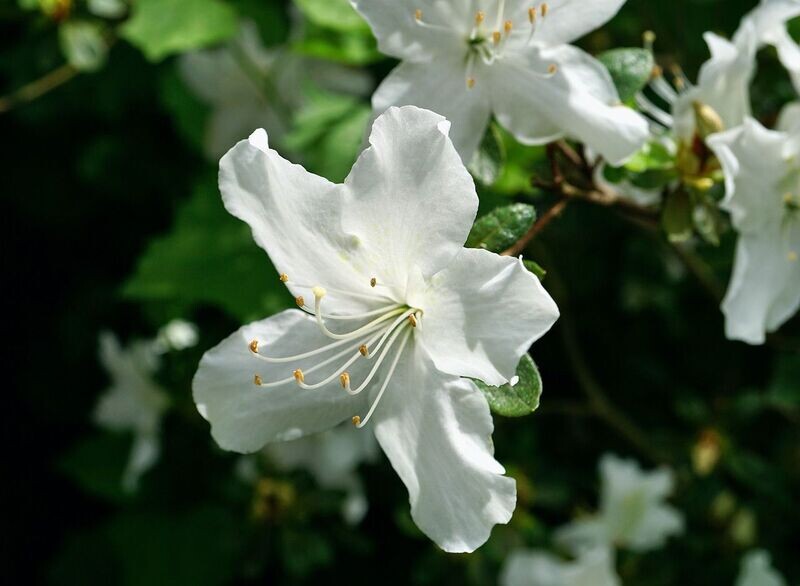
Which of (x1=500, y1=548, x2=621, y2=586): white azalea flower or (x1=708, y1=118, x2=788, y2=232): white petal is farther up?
(x1=708, y1=118, x2=788, y2=232): white petal

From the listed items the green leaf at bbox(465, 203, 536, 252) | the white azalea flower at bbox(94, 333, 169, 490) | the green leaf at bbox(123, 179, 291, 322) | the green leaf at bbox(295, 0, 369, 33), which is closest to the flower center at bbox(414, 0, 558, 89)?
the green leaf at bbox(465, 203, 536, 252)

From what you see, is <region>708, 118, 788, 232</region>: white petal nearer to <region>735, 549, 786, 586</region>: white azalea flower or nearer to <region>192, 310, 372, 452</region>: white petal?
<region>192, 310, 372, 452</region>: white petal

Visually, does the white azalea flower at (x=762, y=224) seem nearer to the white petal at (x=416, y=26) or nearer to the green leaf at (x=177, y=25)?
the white petal at (x=416, y=26)

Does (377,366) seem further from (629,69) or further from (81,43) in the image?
(81,43)

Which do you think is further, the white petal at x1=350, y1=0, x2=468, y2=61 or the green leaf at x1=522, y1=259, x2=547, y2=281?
the white petal at x1=350, y1=0, x2=468, y2=61

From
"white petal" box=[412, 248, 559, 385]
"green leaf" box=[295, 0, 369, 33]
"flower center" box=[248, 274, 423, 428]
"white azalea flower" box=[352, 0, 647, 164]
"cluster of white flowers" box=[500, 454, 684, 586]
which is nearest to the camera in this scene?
"white petal" box=[412, 248, 559, 385]

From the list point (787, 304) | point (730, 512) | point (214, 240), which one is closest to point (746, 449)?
point (730, 512)
